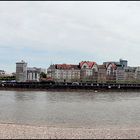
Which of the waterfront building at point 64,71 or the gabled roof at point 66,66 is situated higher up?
the gabled roof at point 66,66

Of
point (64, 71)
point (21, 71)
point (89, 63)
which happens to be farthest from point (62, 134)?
point (89, 63)

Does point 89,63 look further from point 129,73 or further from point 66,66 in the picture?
point 129,73

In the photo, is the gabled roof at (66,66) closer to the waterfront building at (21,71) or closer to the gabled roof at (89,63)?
the gabled roof at (89,63)

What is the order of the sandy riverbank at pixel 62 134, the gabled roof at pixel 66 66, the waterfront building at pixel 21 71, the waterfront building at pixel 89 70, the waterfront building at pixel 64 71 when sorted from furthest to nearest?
the gabled roof at pixel 66 66 → the waterfront building at pixel 64 71 → the waterfront building at pixel 89 70 → the waterfront building at pixel 21 71 → the sandy riverbank at pixel 62 134

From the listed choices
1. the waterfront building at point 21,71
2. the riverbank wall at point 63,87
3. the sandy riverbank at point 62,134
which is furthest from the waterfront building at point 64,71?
the sandy riverbank at point 62,134

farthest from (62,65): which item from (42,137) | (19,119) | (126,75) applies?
(42,137)

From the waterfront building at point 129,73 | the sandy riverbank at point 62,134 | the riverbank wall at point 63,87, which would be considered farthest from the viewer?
the waterfront building at point 129,73

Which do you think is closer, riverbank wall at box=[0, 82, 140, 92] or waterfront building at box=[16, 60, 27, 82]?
riverbank wall at box=[0, 82, 140, 92]

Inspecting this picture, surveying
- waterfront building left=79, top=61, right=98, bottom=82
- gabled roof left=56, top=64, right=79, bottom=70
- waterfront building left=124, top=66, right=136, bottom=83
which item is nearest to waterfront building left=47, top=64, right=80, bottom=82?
gabled roof left=56, top=64, right=79, bottom=70

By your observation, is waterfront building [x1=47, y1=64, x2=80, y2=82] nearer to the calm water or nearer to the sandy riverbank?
the calm water

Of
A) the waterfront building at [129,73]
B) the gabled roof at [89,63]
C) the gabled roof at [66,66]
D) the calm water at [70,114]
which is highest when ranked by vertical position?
the gabled roof at [89,63]

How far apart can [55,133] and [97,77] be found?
453 ft

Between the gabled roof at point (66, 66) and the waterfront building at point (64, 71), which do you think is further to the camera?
the gabled roof at point (66, 66)

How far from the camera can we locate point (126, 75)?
171250mm
